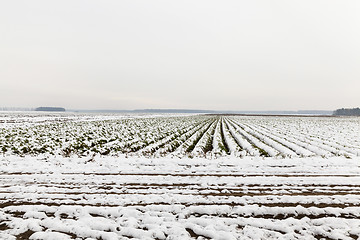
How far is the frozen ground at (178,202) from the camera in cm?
431

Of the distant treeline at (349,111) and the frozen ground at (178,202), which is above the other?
the distant treeline at (349,111)

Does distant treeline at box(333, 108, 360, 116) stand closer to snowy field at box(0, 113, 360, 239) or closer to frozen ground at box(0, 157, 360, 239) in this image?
snowy field at box(0, 113, 360, 239)

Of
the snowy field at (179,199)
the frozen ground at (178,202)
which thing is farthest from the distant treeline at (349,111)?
the frozen ground at (178,202)

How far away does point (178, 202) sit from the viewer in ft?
18.2

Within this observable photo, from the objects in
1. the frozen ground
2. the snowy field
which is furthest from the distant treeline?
the frozen ground

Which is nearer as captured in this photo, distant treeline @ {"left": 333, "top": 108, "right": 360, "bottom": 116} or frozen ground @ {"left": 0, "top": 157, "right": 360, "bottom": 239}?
frozen ground @ {"left": 0, "top": 157, "right": 360, "bottom": 239}

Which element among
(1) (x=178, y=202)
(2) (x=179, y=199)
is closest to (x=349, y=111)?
(2) (x=179, y=199)

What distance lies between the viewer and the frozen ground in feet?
14.1

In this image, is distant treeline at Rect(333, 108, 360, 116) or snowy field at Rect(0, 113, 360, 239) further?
distant treeline at Rect(333, 108, 360, 116)

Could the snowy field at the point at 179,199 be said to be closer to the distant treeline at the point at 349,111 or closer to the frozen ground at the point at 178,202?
the frozen ground at the point at 178,202

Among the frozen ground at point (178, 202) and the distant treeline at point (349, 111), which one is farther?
the distant treeline at point (349, 111)

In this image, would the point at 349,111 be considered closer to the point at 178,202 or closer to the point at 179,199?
the point at 179,199

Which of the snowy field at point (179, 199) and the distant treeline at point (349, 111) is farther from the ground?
the distant treeline at point (349, 111)

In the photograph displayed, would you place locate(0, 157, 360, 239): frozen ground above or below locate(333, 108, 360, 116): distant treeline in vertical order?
below
